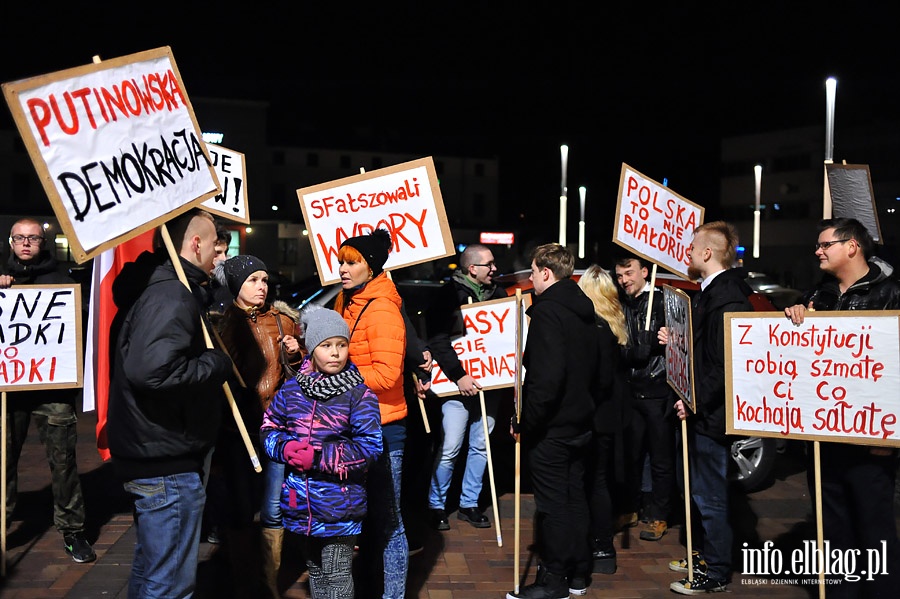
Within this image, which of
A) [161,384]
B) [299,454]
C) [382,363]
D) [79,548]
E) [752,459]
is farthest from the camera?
[752,459]

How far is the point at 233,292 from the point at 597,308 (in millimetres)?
2402

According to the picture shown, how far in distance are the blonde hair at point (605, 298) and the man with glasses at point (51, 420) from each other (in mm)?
3455

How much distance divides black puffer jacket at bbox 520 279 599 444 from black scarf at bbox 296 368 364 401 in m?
1.28

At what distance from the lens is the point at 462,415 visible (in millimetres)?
6234

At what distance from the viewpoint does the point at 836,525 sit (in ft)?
14.1

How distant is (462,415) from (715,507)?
6.61ft

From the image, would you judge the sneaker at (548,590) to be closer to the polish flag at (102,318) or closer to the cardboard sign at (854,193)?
the polish flag at (102,318)

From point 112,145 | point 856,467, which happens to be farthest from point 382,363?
point 856,467

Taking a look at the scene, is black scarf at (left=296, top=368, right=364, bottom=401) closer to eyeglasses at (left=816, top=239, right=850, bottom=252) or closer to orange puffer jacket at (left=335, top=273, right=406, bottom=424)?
orange puffer jacket at (left=335, top=273, right=406, bottom=424)

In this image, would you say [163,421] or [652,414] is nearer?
[163,421]

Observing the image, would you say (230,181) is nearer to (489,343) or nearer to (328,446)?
(489,343)

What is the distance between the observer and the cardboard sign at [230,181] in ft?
21.1

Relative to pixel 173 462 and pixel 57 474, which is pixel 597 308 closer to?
pixel 173 462

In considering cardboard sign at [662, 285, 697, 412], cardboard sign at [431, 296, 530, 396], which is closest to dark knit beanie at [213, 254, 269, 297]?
cardboard sign at [431, 296, 530, 396]
